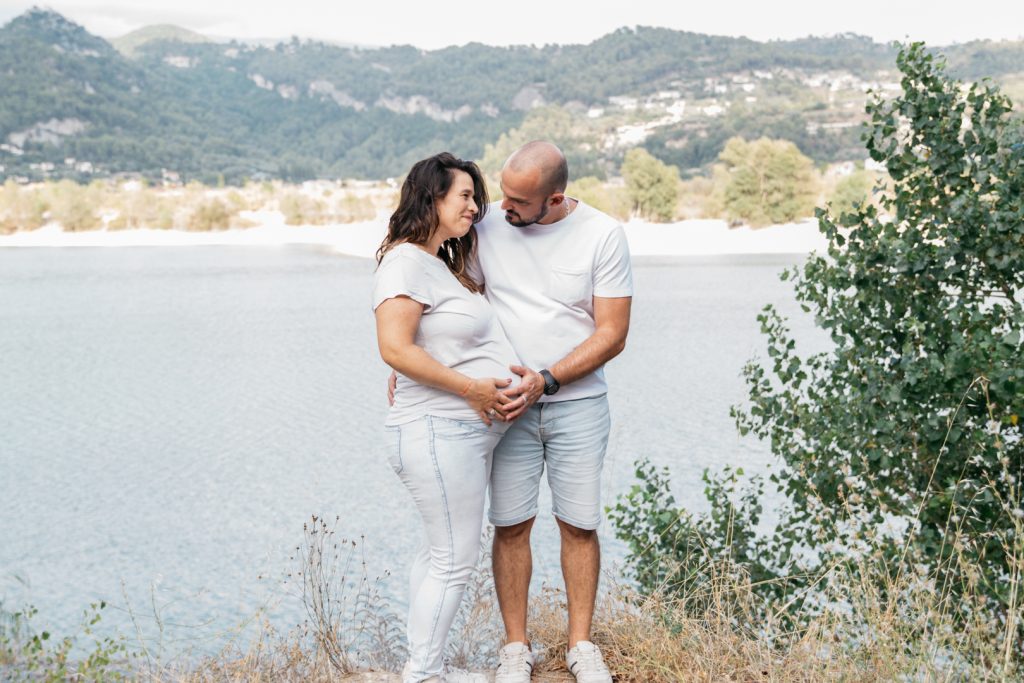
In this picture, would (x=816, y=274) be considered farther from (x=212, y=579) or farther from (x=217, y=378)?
(x=217, y=378)

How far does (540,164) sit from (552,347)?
466 mm

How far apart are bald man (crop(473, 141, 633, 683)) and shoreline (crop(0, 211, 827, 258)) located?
39.1 metres

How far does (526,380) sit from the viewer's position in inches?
95.0

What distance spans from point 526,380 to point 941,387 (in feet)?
6.05

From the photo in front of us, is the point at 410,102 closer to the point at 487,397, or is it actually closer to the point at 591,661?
the point at 591,661

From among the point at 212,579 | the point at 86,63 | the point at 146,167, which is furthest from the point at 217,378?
the point at 86,63

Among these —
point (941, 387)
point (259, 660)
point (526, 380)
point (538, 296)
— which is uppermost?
point (538, 296)

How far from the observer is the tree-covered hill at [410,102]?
103 metres

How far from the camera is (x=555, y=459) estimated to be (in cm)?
264

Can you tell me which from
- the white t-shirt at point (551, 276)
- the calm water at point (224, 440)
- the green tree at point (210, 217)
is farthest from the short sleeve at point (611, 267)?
the green tree at point (210, 217)

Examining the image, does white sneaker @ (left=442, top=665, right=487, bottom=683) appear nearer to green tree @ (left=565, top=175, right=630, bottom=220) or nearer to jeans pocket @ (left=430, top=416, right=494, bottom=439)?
jeans pocket @ (left=430, top=416, right=494, bottom=439)

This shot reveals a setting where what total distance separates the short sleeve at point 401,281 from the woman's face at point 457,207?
13 cm

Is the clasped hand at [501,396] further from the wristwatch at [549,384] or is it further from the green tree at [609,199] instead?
the green tree at [609,199]

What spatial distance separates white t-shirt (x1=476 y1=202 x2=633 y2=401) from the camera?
2518 millimetres
